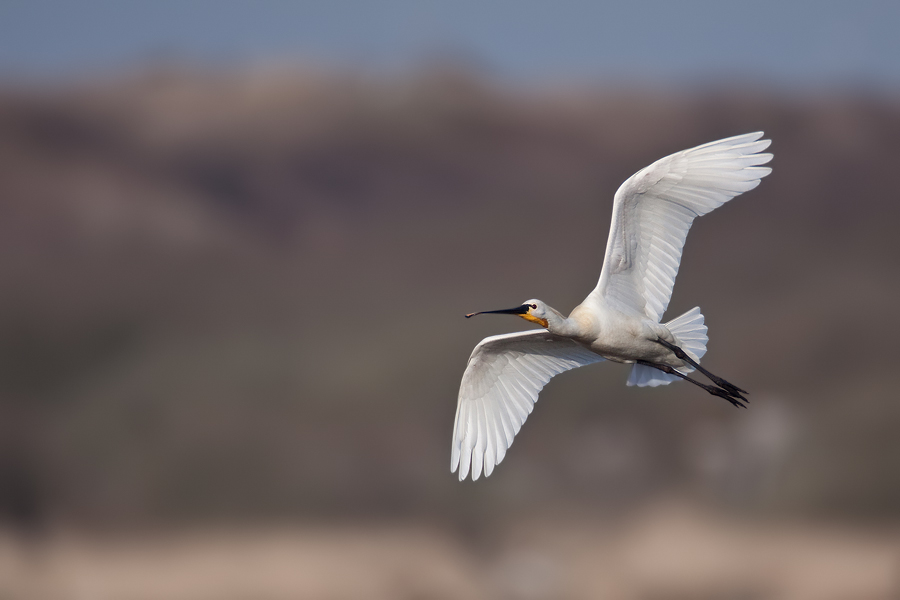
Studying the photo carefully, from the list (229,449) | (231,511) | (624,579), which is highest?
(229,449)

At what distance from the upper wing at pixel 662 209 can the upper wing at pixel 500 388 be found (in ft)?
2.88

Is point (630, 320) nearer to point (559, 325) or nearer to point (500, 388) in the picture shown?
point (559, 325)

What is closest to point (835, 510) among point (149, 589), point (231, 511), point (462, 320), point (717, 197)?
point (462, 320)

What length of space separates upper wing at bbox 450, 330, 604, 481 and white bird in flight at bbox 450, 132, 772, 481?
0.01 metres

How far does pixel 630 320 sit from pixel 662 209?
1078 millimetres

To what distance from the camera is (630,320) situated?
9.90m

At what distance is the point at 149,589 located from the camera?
38844 millimetres

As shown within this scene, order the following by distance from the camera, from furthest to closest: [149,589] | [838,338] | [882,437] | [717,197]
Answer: [838,338] < [882,437] < [149,589] < [717,197]

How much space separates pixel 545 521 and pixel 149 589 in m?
15.5

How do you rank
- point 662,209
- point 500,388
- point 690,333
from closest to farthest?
point 662,209, point 690,333, point 500,388

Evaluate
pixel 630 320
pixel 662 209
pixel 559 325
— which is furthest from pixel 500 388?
pixel 662 209

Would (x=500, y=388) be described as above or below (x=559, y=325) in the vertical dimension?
below

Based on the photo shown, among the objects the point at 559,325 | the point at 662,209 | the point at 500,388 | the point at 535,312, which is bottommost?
the point at 500,388

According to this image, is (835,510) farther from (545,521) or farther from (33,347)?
(33,347)
